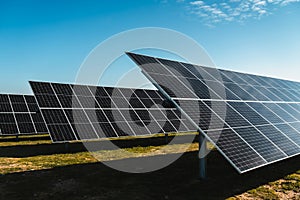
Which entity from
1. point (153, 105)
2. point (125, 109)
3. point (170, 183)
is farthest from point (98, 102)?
point (170, 183)

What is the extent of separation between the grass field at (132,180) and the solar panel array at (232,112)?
1.64 metres

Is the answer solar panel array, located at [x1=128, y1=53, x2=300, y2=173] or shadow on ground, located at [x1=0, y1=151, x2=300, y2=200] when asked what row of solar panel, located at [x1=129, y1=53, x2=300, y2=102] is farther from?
shadow on ground, located at [x1=0, y1=151, x2=300, y2=200]

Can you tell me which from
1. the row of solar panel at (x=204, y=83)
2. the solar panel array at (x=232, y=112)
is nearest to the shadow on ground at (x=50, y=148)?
the row of solar panel at (x=204, y=83)

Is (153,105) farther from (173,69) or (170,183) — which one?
(170,183)

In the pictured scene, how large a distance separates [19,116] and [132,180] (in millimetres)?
16996

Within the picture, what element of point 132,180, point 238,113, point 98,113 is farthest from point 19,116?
point 238,113

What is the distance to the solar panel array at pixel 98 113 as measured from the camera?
673 inches

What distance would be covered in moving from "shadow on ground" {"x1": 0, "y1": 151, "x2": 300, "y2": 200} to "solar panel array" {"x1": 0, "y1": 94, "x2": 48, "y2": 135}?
10412mm

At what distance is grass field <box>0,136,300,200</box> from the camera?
9.81m

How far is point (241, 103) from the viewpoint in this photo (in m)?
13.6

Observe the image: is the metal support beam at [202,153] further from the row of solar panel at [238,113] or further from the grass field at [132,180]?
the row of solar panel at [238,113]

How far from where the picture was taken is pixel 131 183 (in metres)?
11.2

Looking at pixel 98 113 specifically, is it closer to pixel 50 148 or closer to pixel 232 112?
pixel 50 148

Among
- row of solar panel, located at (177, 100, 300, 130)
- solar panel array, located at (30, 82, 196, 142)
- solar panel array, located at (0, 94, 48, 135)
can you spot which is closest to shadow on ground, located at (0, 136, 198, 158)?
solar panel array, located at (0, 94, 48, 135)
